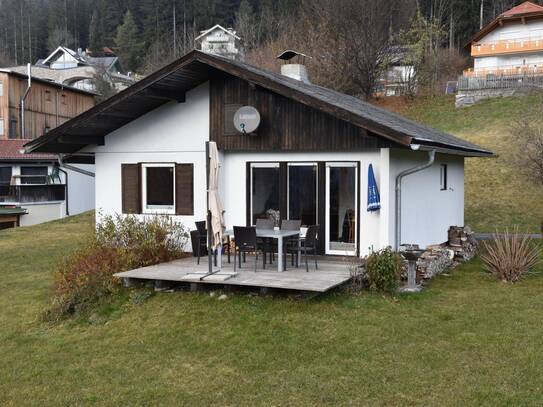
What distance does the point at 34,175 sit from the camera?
3491 cm

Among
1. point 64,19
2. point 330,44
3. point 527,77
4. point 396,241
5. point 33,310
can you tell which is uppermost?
point 64,19

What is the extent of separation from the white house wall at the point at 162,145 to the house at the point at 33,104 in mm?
29691

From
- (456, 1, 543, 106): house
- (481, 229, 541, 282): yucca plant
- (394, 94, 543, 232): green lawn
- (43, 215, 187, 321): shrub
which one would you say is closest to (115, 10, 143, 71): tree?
(456, 1, 543, 106): house

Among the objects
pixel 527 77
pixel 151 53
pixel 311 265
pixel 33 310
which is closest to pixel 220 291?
pixel 311 265

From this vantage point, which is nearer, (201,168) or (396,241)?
(396,241)

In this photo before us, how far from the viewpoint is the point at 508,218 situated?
2238 centimetres

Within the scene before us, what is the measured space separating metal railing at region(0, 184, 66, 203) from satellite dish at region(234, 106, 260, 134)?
25.2m

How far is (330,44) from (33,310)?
35571mm

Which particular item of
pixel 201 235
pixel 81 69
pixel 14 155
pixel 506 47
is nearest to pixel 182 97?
pixel 201 235

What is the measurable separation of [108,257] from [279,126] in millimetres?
4334

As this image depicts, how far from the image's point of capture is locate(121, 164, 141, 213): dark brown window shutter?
13.9m

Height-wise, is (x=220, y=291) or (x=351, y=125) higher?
(x=351, y=125)

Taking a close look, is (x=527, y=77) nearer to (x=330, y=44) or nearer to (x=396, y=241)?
(x=330, y=44)

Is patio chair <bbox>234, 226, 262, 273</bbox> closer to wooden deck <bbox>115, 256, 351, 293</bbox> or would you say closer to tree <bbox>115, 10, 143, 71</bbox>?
wooden deck <bbox>115, 256, 351, 293</bbox>
